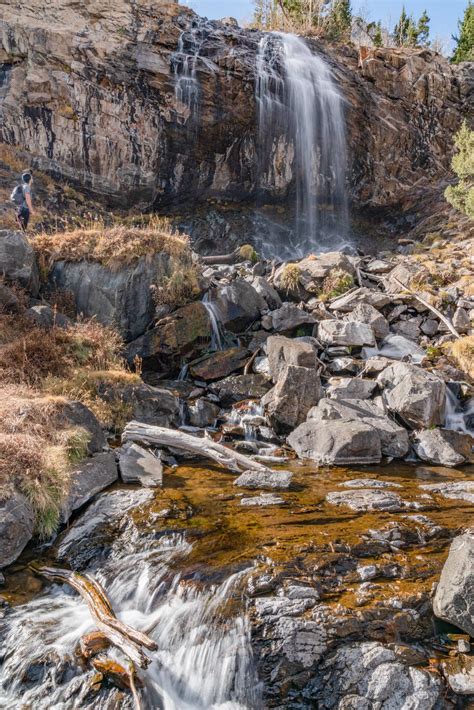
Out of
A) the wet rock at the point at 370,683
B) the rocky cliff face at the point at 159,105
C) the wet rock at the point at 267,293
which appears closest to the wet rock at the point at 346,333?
the wet rock at the point at 267,293

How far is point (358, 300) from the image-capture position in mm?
12891

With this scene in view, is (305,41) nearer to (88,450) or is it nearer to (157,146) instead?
(157,146)

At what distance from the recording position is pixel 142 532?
5402 millimetres

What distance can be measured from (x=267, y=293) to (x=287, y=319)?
1222mm

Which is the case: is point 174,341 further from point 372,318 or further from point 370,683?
point 370,683

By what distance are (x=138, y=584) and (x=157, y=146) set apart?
752 inches

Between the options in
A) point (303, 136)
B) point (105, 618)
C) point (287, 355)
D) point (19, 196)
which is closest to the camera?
point (105, 618)

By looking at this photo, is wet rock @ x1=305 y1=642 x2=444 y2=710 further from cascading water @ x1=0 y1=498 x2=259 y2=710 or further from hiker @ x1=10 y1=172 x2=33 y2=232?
hiker @ x1=10 y1=172 x2=33 y2=232

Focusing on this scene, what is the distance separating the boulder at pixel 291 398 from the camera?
8.91m

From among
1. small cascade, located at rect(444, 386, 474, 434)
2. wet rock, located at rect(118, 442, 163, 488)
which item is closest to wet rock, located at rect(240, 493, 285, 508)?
wet rock, located at rect(118, 442, 163, 488)

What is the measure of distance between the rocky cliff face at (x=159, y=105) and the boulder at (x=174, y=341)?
37.2 feet

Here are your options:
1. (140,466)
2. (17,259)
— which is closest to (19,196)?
(17,259)

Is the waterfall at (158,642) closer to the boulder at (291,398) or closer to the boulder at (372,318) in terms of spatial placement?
the boulder at (291,398)

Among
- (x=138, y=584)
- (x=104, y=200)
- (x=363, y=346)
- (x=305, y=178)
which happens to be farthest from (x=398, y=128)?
(x=138, y=584)
